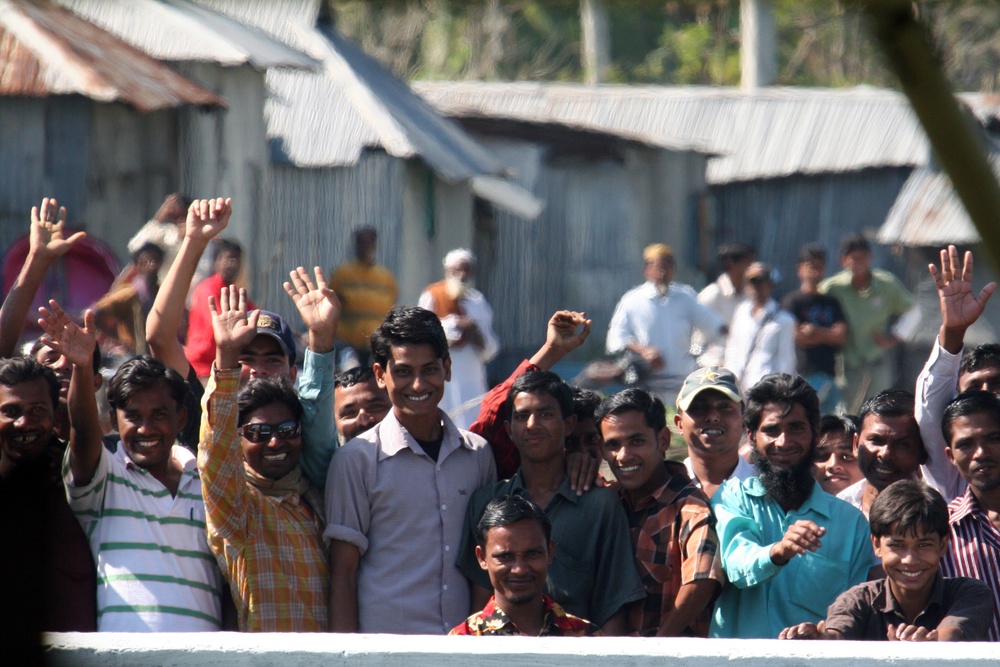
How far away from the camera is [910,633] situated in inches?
122

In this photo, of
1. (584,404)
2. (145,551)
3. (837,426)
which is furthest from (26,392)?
(837,426)

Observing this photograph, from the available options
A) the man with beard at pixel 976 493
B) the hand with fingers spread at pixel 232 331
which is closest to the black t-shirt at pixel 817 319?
the man with beard at pixel 976 493

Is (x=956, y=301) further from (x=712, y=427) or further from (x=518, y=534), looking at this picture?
(x=518, y=534)

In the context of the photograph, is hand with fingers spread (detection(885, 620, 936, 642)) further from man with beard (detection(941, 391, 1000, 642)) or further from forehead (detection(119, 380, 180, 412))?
forehead (detection(119, 380, 180, 412))

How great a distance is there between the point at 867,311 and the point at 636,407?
640cm

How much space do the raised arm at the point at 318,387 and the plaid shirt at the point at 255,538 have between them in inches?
5.0

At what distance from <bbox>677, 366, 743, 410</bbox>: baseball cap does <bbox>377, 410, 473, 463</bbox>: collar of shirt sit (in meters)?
0.70

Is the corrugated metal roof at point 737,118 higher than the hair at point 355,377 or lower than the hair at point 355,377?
higher

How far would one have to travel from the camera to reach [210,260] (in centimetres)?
766

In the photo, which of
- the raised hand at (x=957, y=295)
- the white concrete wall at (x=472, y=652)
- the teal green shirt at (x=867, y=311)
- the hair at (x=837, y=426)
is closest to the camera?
the white concrete wall at (x=472, y=652)

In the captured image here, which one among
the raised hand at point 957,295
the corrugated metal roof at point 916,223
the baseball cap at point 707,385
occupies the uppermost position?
the corrugated metal roof at point 916,223

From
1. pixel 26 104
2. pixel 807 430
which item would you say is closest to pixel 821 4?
pixel 807 430

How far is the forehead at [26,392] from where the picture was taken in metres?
3.38

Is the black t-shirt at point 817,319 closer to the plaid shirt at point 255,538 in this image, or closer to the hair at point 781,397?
the hair at point 781,397
